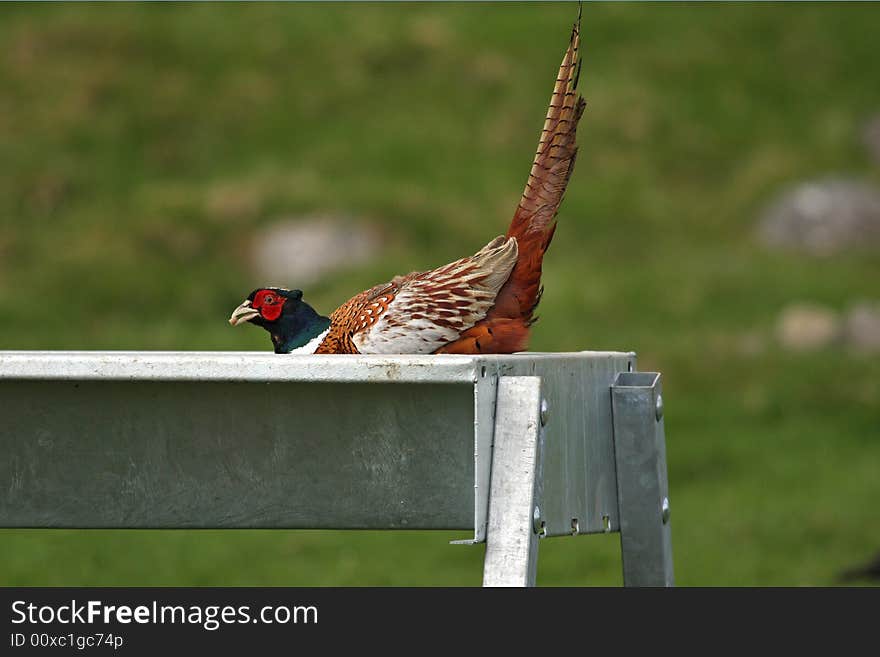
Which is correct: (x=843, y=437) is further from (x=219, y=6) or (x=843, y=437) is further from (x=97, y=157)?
(x=219, y=6)

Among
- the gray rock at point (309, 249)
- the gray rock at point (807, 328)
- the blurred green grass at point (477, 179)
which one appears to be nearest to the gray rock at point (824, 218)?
the blurred green grass at point (477, 179)

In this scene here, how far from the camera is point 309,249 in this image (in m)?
14.9

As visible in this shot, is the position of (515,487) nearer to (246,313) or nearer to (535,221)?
(535,221)

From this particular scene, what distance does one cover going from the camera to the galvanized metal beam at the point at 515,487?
119 inches

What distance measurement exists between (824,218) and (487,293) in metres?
11.7

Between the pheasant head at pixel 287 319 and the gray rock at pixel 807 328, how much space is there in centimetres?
872

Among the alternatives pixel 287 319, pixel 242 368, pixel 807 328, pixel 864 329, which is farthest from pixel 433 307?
pixel 864 329

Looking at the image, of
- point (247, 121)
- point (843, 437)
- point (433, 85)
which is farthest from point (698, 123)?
point (843, 437)

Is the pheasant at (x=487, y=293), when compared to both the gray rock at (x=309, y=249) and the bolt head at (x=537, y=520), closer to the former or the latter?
the bolt head at (x=537, y=520)

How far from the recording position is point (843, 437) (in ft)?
37.8

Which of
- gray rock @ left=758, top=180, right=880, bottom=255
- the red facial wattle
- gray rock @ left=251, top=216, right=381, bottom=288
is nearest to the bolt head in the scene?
the red facial wattle

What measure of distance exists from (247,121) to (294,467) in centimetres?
1383

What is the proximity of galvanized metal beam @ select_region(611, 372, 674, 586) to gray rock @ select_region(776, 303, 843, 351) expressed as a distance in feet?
30.2

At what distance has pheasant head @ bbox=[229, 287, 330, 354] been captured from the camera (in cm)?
459
